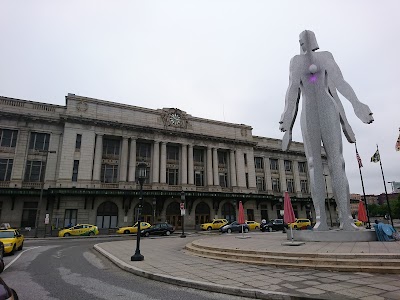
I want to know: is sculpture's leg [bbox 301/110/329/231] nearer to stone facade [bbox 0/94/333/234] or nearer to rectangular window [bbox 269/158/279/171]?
stone facade [bbox 0/94/333/234]

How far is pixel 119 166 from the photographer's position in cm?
3875

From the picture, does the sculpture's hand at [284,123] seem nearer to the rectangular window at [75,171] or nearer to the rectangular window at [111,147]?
the rectangular window at [75,171]

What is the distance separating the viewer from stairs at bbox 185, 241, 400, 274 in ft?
26.1

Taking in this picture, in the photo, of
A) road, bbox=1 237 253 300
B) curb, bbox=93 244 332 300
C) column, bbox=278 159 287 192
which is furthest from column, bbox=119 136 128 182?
column, bbox=278 159 287 192

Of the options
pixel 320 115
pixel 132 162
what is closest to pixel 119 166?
pixel 132 162

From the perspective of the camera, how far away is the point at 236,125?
49.8m

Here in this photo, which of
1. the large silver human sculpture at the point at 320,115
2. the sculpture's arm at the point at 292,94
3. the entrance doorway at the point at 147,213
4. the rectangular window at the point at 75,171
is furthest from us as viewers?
the entrance doorway at the point at 147,213

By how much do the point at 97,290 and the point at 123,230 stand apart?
2587 centimetres

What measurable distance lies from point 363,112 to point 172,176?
31.5 metres

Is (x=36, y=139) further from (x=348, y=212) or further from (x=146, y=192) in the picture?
(x=348, y=212)

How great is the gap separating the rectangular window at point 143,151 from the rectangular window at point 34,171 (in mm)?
12740

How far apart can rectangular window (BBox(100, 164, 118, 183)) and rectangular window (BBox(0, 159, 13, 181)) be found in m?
11.0

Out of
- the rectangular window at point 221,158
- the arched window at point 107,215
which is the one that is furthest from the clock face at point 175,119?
the arched window at point 107,215

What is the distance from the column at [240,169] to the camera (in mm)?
46381
